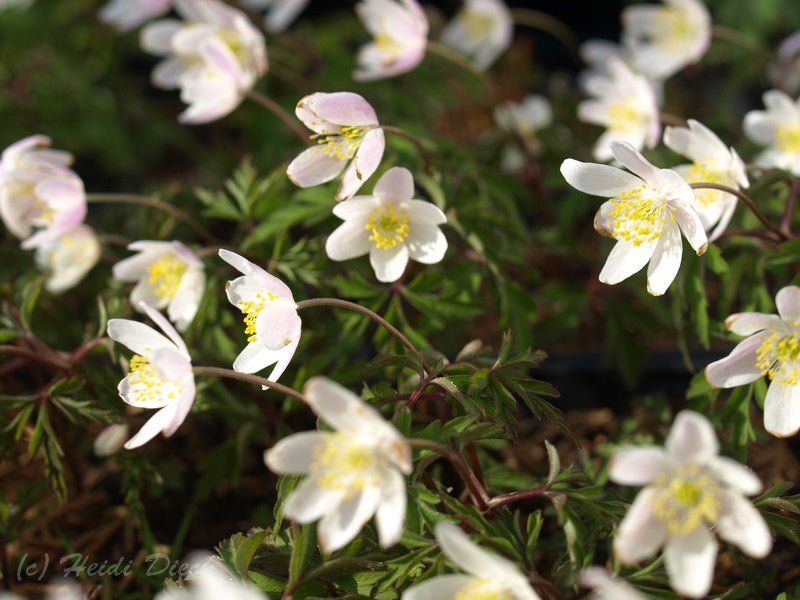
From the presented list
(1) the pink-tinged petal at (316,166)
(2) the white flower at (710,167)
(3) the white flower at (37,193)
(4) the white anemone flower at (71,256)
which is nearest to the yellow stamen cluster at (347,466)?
(1) the pink-tinged petal at (316,166)

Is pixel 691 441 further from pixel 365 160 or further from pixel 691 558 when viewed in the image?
pixel 365 160

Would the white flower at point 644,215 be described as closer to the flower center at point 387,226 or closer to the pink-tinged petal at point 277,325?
the flower center at point 387,226

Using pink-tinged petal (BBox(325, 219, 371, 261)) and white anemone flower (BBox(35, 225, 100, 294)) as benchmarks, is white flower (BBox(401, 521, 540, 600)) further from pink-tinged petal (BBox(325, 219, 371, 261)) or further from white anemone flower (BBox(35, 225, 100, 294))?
white anemone flower (BBox(35, 225, 100, 294))

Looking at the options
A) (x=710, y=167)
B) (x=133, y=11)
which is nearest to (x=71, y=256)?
(x=133, y=11)

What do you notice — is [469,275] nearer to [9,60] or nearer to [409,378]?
[409,378]

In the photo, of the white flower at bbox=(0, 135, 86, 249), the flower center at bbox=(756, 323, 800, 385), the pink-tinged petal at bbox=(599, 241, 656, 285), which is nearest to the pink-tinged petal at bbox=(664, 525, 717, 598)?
the flower center at bbox=(756, 323, 800, 385)
